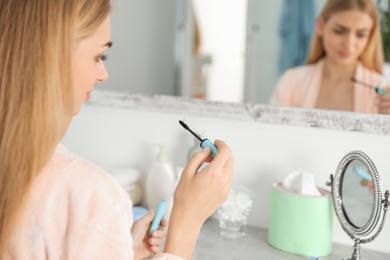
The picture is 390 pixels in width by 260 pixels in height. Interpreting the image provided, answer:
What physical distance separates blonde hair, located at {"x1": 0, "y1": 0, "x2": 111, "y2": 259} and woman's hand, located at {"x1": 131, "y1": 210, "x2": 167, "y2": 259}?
0.32 meters

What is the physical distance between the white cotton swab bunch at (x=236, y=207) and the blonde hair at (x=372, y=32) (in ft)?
1.30

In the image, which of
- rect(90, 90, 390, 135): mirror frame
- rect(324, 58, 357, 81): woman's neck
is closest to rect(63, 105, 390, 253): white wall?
rect(90, 90, 390, 135): mirror frame

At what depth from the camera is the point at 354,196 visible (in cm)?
129

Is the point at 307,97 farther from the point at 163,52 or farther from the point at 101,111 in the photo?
the point at 101,111

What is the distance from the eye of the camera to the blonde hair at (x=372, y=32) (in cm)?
132

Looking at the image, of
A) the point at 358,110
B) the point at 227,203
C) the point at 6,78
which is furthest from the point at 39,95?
the point at 358,110

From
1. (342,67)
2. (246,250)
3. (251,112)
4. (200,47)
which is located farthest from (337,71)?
(246,250)

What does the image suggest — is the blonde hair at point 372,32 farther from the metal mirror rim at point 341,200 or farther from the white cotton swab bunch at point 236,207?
the white cotton swab bunch at point 236,207

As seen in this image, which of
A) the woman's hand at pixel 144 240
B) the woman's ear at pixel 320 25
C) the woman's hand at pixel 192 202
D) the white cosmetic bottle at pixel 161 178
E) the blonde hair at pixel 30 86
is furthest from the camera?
the white cosmetic bottle at pixel 161 178

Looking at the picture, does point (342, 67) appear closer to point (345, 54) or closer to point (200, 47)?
point (345, 54)

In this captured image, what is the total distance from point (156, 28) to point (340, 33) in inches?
18.6

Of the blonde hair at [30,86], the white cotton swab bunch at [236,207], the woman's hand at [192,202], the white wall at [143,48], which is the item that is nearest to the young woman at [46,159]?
the blonde hair at [30,86]

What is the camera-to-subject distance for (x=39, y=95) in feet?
2.74

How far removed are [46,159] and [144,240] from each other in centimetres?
36
